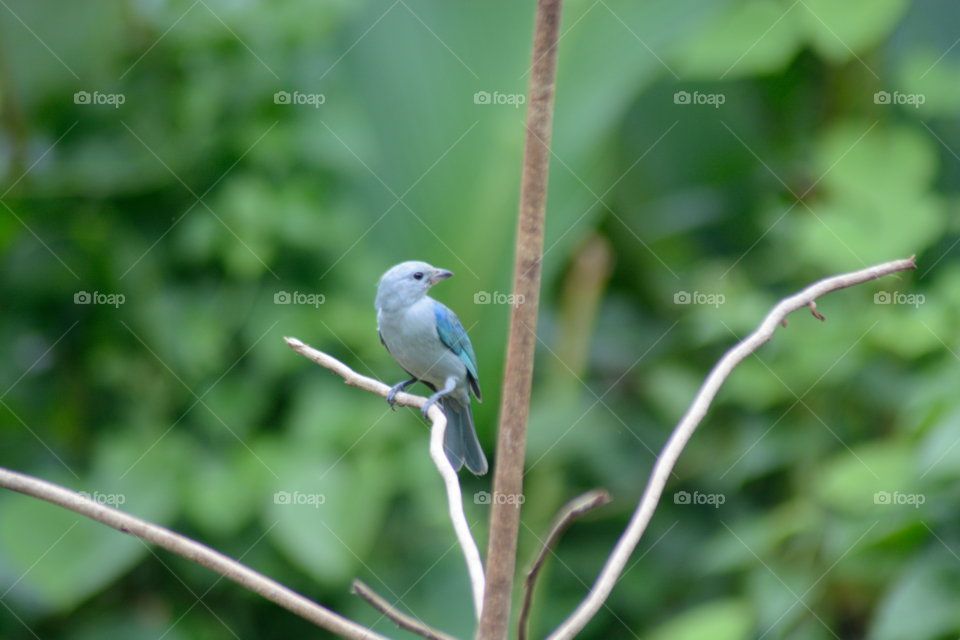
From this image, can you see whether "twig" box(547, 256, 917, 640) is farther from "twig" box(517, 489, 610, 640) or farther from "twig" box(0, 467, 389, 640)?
"twig" box(0, 467, 389, 640)

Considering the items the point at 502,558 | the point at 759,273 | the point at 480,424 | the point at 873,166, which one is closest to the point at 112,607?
the point at 480,424

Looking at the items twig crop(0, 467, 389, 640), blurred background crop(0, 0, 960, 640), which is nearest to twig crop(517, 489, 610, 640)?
twig crop(0, 467, 389, 640)

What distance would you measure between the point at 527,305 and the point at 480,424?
1.44 metres

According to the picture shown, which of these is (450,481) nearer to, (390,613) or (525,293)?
(390,613)

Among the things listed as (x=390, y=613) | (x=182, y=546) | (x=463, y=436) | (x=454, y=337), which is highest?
(x=182, y=546)

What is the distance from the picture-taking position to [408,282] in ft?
6.23

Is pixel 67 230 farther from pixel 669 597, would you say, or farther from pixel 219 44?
pixel 669 597

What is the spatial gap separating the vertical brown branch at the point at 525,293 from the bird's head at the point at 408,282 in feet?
3.98

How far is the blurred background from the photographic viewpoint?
2258 mm

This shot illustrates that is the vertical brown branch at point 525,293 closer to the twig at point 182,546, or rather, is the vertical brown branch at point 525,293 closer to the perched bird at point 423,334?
the twig at point 182,546

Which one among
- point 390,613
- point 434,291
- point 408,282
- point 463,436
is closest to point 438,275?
point 408,282

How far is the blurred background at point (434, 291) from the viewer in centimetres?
226

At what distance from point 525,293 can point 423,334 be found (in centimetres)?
126

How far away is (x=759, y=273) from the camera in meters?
3.07
